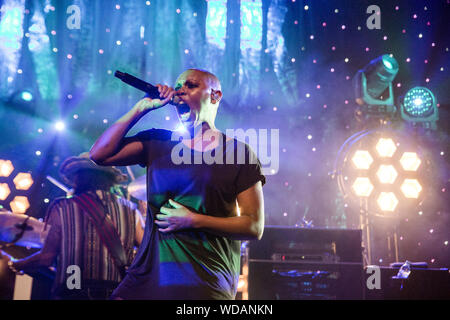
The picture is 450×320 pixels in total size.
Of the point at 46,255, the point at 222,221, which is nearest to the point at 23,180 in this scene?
the point at 46,255

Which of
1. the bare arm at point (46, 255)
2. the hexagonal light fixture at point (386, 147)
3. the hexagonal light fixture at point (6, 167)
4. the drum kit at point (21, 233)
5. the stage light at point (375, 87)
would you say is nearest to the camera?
the bare arm at point (46, 255)

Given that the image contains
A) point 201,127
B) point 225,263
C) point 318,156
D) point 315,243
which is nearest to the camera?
point 225,263

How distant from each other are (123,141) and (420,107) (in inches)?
179

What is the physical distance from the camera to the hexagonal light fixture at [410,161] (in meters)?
5.12

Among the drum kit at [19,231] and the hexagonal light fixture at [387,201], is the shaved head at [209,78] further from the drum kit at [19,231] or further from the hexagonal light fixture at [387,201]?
the hexagonal light fixture at [387,201]

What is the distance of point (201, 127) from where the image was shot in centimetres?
Answer: 199

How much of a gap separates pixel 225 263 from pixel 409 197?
13.3ft

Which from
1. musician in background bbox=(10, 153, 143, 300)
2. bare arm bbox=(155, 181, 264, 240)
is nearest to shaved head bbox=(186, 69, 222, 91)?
bare arm bbox=(155, 181, 264, 240)

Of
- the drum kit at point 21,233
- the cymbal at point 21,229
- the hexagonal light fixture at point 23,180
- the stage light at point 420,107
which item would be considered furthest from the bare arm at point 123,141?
the stage light at point 420,107

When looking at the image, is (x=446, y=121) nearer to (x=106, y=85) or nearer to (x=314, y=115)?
(x=314, y=115)

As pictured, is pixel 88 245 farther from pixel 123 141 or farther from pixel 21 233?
pixel 123 141

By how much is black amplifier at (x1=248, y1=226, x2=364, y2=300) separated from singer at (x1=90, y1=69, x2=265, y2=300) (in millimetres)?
1414

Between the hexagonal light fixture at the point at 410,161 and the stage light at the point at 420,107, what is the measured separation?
47 cm
